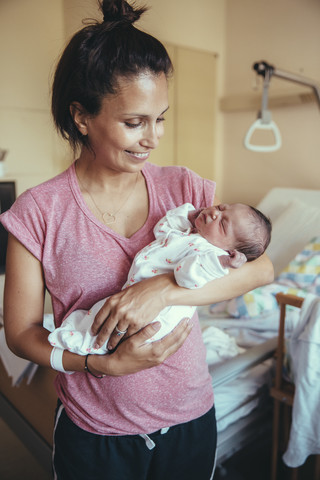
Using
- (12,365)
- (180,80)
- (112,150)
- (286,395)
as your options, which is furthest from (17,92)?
(286,395)

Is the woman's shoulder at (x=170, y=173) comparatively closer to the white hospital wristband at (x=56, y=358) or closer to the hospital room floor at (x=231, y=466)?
the white hospital wristband at (x=56, y=358)

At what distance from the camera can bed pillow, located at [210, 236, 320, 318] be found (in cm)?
205

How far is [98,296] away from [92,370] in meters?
0.16

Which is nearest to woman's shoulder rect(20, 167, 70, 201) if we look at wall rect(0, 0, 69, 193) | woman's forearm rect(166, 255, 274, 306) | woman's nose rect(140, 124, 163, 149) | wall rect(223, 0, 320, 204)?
woman's nose rect(140, 124, 163, 149)

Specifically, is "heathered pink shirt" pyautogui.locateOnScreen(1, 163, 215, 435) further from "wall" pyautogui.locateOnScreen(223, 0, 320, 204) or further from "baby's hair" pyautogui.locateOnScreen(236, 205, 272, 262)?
"wall" pyautogui.locateOnScreen(223, 0, 320, 204)

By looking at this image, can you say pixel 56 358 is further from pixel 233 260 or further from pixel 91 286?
pixel 233 260

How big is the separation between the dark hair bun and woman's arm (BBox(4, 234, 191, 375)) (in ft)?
1.66

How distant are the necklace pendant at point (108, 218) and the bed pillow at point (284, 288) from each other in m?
1.24

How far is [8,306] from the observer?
0.88 m

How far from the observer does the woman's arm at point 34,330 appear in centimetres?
82

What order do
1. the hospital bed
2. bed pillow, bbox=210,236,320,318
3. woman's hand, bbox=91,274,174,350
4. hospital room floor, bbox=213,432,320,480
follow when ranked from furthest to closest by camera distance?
1. bed pillow, bbox=210,236,320,318
2. hospital room floor, bbox=213,432,320,480
3. the hospital bed
4. woman's hand, bbox=91,274,174,350

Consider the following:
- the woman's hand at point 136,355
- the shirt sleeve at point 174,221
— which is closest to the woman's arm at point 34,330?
the woman's hand at point 136,355

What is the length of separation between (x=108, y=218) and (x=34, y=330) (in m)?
0.30

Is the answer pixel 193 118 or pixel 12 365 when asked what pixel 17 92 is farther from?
pixel 12 365
